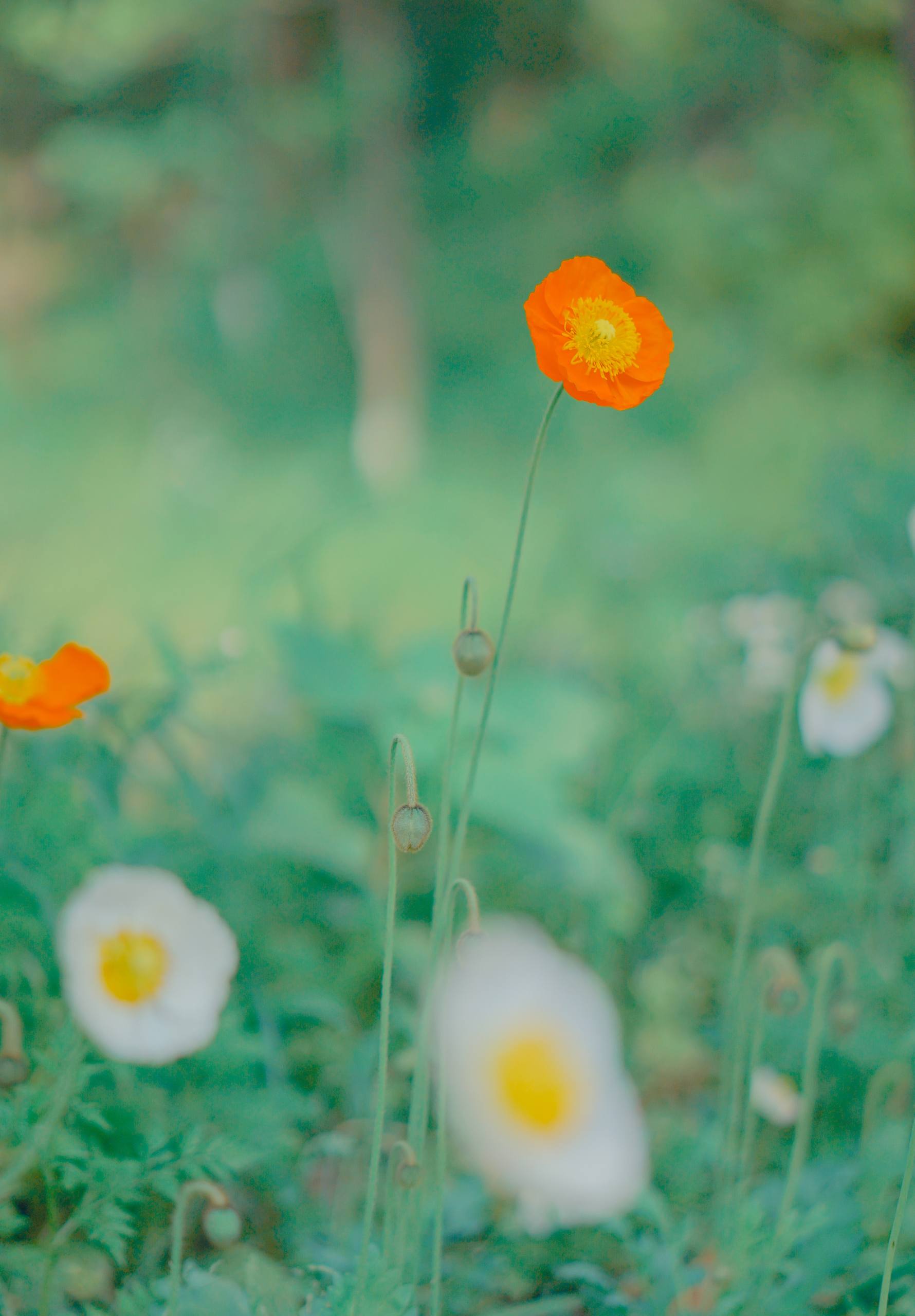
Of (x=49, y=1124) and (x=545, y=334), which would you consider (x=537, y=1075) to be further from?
(x=545, y=334)

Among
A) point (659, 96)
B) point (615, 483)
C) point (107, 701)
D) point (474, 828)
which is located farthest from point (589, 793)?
point (659, 96)

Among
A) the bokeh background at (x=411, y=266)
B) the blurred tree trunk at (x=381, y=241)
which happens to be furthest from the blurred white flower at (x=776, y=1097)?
the blurred tree trunk at (x=381, y=241)

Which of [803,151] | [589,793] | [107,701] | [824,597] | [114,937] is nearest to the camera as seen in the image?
[114,937]

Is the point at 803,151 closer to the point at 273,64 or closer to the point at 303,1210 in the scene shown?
the point at 273,64

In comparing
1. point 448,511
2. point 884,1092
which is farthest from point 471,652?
point 448,511

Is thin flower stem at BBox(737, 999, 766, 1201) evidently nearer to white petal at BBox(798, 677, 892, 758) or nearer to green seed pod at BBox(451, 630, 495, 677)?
white petal at BBox(798, 677, 892, 758)

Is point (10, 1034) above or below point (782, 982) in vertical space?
below
